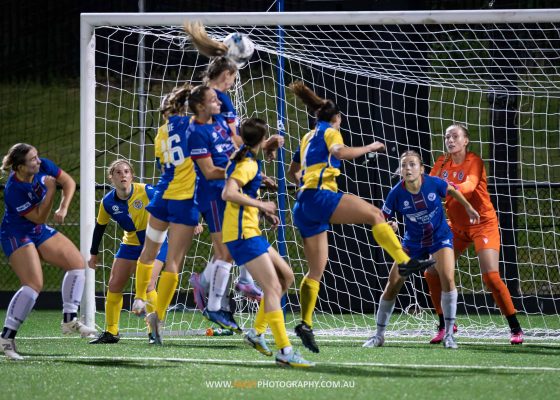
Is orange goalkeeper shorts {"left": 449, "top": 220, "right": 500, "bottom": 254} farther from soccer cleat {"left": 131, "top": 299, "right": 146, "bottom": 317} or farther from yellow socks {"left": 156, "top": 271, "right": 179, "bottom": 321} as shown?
soccer cleat {"left": 131, "top": 299, "right": 146, "bottom": 317}

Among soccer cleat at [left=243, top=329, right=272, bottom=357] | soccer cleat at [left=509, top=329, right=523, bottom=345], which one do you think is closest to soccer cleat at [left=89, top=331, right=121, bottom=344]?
soccer cleat at [left=243, top=329, right=272, bottom=357]

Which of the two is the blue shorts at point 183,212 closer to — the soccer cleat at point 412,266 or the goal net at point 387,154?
the soccer cleat at point 412,266

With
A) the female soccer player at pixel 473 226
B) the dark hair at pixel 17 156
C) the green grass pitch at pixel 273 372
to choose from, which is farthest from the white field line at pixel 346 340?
the dark hair at pixel 17 156

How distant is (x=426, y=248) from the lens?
24.0ft

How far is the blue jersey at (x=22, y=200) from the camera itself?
6.71m

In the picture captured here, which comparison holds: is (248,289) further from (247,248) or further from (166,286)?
(247,248)

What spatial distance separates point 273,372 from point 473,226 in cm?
252

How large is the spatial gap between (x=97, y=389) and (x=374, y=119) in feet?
17.9

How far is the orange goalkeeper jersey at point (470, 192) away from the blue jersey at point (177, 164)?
2.01 metres

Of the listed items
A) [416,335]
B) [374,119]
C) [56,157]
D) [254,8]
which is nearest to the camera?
[416,335]

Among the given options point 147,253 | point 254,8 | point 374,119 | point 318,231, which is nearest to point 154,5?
point 254,8

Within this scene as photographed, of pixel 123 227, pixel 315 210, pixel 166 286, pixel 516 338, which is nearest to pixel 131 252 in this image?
pixel 123 227

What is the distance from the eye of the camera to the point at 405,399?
485 cm

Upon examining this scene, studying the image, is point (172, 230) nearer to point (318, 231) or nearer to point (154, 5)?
point (318, 231)
